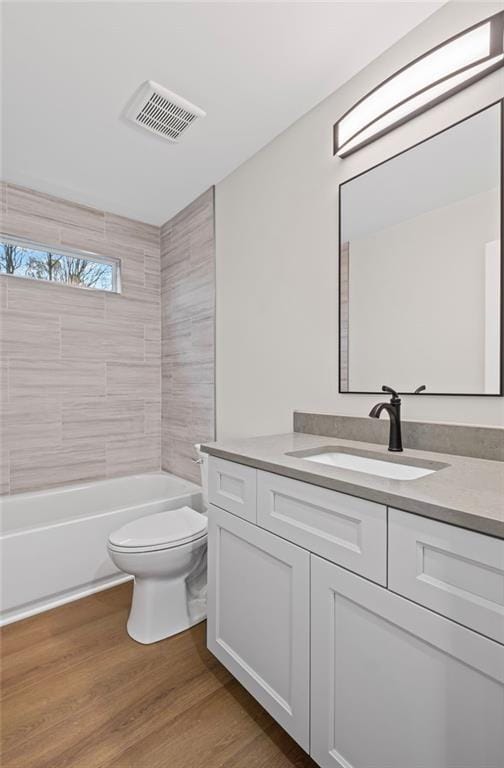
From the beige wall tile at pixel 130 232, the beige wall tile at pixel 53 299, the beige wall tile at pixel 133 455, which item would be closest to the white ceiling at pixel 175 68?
the beige wall tile at pixel 130 232

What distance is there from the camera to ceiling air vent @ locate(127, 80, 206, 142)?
5.45 feet

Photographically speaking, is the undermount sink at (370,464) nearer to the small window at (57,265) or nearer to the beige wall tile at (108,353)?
the beige wall tile at (108,353)

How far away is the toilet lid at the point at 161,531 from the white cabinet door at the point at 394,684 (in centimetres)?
82

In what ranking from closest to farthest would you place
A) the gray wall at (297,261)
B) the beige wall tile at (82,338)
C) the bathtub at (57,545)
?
the gray wall at (297,261) < the bathtub at (57,545) < the beige wall tile at (82,338)

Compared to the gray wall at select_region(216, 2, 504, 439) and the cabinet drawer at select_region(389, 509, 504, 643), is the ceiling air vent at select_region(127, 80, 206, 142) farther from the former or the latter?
the cabinet drawer at select_region(389, 509, 504, 643)

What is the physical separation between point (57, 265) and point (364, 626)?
2.77m

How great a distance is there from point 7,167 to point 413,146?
227cm

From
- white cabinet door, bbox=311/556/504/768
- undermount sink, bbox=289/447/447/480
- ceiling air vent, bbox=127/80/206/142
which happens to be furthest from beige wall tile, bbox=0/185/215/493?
white cabinet door, bbox=311/556/504/768

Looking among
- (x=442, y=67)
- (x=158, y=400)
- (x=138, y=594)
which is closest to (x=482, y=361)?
(x=442, y=67)

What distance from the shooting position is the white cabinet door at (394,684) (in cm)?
68

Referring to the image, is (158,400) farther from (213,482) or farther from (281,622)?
(281,622)

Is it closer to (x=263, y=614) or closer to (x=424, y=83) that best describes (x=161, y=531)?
(x=263, y=614)

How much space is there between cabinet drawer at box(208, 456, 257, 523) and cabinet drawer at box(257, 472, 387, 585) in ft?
0.14

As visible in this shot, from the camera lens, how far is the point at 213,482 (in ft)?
4.59
